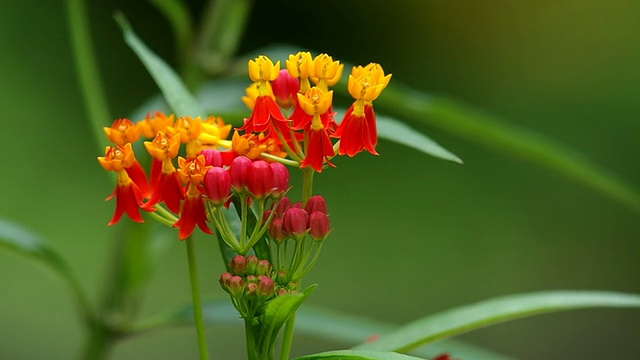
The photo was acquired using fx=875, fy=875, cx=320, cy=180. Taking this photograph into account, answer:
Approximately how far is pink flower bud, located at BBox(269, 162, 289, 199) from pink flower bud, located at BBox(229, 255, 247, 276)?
0.05 metres

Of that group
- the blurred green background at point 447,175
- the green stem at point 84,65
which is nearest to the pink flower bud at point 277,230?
the green stem at point 84,65

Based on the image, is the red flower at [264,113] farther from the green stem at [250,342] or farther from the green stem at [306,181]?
the green stem at [250,342]

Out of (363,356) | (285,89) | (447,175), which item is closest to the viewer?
(363,356)

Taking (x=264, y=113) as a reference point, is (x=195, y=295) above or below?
below

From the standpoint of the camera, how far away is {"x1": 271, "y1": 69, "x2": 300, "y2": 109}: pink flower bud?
2.34ft

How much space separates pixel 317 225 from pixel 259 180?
5 cm

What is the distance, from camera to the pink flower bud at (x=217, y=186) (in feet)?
2.06

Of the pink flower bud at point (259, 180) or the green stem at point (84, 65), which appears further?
the green stem at point (84, 65)

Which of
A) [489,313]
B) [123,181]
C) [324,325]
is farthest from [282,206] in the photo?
[324,325]

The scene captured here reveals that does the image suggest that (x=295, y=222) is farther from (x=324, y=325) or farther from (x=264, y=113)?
(x=324, y=325)

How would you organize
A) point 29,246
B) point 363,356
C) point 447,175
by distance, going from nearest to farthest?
point 363,356 → point 29,246 → point 447,175

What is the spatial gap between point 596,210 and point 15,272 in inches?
77.5

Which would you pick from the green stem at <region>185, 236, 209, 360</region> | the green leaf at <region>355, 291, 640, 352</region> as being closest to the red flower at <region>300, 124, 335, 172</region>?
the green stem at <region>185, 236, 209, 360</region>

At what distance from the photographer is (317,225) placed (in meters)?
0.64
